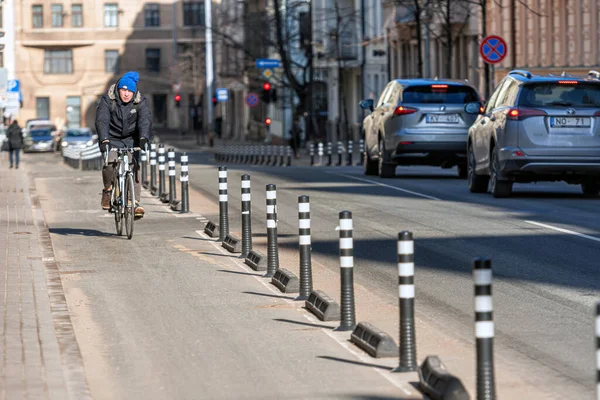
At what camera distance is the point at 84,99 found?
106562 mm

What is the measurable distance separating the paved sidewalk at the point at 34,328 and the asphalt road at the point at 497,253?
2171mm

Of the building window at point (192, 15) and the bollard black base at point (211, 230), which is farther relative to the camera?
the building window at point (192, 15)

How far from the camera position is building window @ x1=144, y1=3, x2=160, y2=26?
108m

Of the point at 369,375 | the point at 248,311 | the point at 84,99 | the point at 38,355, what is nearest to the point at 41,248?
the point at 248,311

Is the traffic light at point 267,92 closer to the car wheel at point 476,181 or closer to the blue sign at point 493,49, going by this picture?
the blue sign at point 493,49

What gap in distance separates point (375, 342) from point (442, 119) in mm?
17806

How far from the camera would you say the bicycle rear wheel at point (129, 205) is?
15742mm

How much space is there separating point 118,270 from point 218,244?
235 cm

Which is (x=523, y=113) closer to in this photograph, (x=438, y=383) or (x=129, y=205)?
(x=129, y=205)

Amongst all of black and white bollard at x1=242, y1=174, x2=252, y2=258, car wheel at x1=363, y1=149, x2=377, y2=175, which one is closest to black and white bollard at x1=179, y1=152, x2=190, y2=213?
black and white bollard at x1=242, y1=174, x2=252, y2=258

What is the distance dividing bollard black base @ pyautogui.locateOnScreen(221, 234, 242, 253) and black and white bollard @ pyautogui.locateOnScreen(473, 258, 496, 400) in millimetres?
7877

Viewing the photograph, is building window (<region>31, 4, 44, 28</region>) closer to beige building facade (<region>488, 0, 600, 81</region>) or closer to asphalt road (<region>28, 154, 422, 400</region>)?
A: beige building facade (<region>488, 0, 600, 81</region>)

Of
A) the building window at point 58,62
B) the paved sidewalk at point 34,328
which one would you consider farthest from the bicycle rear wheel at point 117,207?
the building window at point 58,62

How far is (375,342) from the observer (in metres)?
8.59
